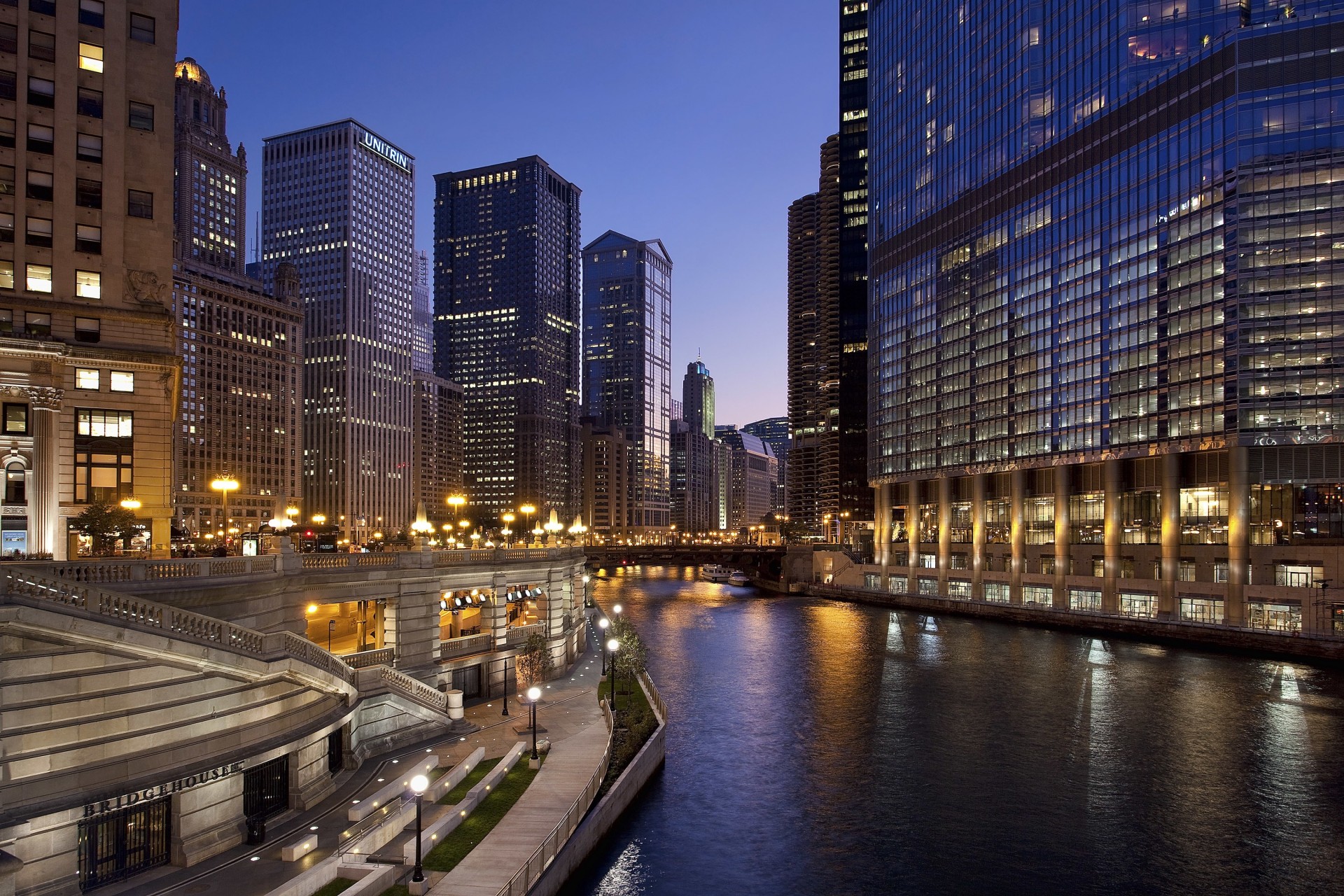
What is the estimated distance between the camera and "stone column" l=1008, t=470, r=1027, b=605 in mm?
123750

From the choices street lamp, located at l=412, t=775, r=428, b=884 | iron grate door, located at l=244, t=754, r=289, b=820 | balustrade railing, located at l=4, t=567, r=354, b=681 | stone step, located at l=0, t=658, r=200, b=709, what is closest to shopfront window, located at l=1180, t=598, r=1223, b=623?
iron grate door, located at l=244, t=754, r=289, b=820

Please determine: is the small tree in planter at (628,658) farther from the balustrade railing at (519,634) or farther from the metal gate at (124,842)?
the metal gate at (124,842)

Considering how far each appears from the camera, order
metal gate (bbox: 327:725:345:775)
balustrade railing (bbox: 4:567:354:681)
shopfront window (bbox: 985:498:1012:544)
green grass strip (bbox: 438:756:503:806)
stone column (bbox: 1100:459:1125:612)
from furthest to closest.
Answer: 1. shopfront window (bbox: 985:498:1012:544)
2. stone column (bbox: 1100:459:1125:612)
3. metal gate (bbox: 327:725:345:775)
4. green grass strip (bbox: 438:756:503:806)
5. balustrade railing (bbox: 4:567:354:681)

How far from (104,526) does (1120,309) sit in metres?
109

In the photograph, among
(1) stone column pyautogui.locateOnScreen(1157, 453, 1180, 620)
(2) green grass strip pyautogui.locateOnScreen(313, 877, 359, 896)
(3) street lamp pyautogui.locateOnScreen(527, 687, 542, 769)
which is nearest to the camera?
(2) green grass strip pyautogui.locateOnScreen(313, 877, 359, 896)

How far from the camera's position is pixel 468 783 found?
1309 inches

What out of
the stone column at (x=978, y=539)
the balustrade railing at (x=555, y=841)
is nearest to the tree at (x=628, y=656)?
the balustrade railing at (x=555, y=841)

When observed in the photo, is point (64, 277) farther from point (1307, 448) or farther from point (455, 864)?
point (1307, 448)

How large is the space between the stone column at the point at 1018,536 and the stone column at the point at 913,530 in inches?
865

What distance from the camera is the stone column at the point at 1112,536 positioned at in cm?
10706

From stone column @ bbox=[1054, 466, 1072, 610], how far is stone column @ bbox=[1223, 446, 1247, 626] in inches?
876

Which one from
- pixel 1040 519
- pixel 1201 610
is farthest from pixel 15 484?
pixel 1040 519

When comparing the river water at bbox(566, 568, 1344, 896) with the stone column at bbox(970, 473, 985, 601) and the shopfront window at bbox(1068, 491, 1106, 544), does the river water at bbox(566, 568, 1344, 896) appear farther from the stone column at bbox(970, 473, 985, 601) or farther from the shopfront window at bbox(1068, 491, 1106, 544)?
the stone column at bbox(970, 473, 985, 601)

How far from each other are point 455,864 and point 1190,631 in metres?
85.4
